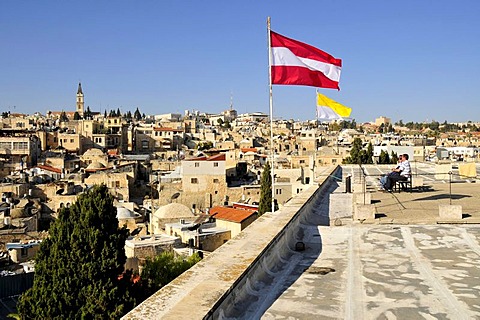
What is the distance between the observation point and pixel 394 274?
187 inches

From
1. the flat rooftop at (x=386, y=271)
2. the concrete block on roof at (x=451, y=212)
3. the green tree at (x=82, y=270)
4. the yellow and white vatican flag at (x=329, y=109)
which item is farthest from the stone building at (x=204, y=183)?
the concrete block on roof at (x=451, y=212)

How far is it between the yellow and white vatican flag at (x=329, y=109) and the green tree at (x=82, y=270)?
7222 mm

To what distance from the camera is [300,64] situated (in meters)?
9.24

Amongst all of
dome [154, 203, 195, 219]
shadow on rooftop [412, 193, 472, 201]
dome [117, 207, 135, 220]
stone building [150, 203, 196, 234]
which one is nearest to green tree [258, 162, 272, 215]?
stone building [150, 203, 196, 234]

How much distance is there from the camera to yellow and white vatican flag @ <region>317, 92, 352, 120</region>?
11.1 m

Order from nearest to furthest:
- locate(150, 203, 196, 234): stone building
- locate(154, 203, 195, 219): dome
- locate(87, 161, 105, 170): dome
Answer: locate(150, 203, 196, 234): stone building
locate(154, 203, 195, 219): dome
locate(87, 161, 105, 170): dome

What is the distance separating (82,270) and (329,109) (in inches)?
333

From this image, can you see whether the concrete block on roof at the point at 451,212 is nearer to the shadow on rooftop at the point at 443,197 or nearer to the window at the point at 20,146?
the shadow on rooftop at the point at 443,197

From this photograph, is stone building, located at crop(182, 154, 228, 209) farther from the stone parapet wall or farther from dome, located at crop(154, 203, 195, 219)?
the stone parapet wall

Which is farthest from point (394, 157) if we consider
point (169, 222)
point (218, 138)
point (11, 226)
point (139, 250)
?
point (218, 138)

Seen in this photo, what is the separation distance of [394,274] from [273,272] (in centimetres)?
114

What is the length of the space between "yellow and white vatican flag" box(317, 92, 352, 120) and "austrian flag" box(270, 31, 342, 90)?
1.23 meters

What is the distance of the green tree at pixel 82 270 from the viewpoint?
1362 centimetres

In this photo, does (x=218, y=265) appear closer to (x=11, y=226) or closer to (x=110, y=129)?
(x=11, y=226)
